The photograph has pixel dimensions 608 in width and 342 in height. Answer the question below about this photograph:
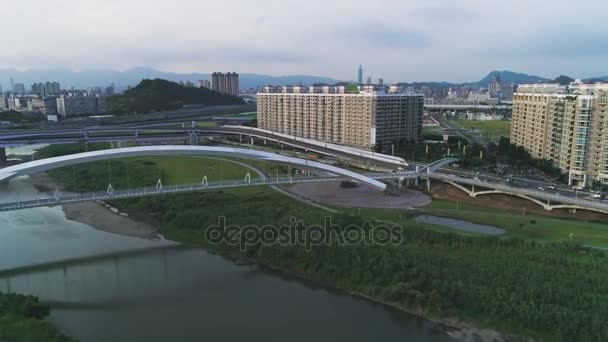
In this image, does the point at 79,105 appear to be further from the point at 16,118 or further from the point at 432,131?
the point at 432,131

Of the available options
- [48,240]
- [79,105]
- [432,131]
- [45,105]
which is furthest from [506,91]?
[48,240]

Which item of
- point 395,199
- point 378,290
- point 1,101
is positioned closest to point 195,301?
point 378,290

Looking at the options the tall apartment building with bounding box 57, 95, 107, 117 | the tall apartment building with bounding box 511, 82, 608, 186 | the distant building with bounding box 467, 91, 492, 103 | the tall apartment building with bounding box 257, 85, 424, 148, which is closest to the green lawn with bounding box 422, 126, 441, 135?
the tall apartment building with bounding box 257, 85, 424, 148

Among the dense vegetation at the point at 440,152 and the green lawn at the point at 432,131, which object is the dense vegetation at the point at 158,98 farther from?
the dense vegetation at the point at 440,152

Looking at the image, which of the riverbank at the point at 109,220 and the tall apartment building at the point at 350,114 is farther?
the tall apartment building at the point at 350,114

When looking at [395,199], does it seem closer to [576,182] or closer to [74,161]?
[576,182]

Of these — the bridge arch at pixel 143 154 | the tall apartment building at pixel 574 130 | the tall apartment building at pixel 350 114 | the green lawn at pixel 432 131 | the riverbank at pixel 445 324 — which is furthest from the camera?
the green lawn at pixel 432 131

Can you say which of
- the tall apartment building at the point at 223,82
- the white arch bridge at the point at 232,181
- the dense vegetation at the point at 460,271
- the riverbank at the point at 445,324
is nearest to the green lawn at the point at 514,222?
the dense vegetation at the point at 460,271

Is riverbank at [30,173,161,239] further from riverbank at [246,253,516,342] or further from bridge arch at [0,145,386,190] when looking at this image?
riverbank at [246,253,516,342]
